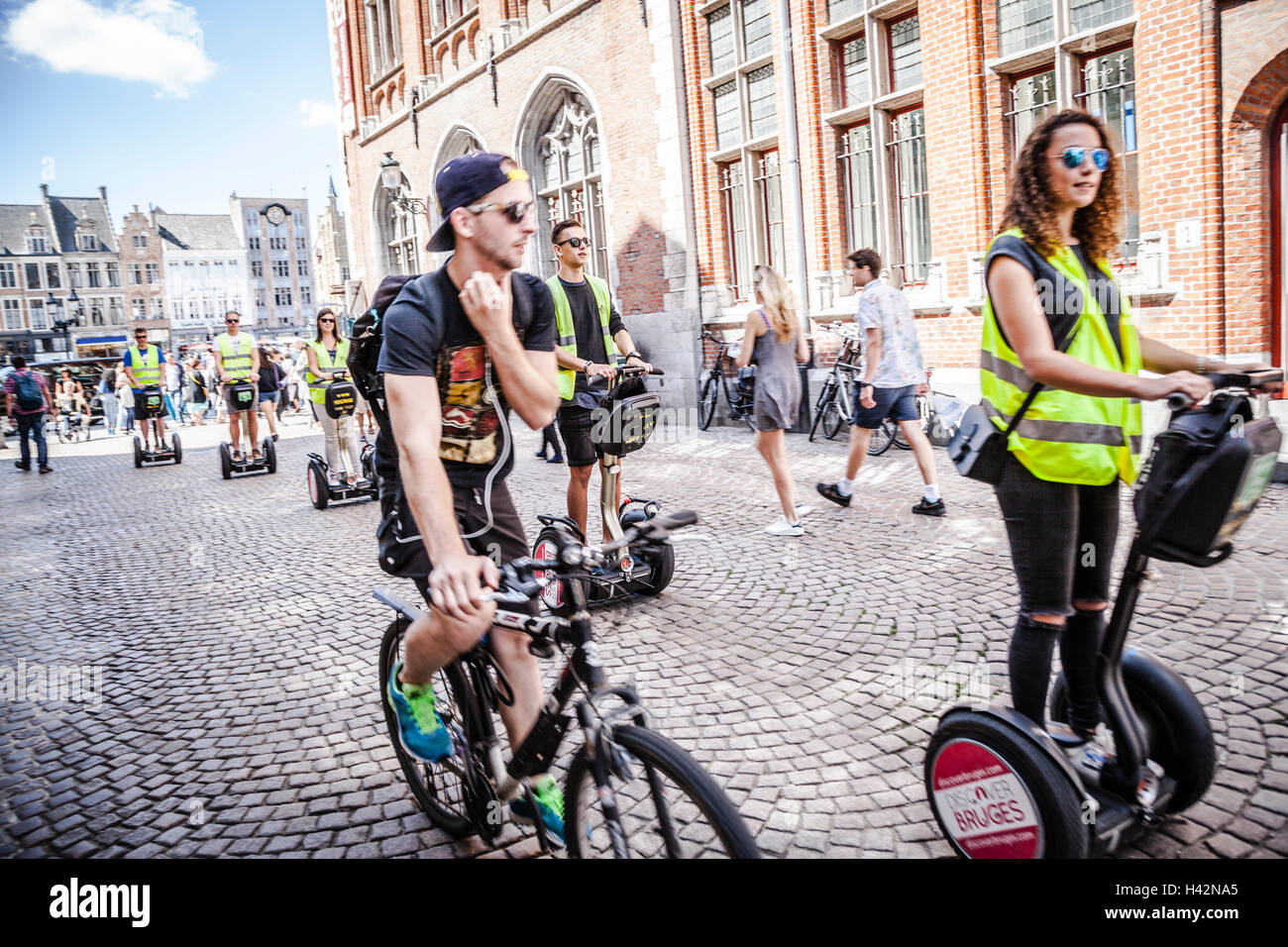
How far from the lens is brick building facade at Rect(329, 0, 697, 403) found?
13.5 meters

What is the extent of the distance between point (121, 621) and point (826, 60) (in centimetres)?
984

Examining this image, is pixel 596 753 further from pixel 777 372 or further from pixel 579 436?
pixel 777 372

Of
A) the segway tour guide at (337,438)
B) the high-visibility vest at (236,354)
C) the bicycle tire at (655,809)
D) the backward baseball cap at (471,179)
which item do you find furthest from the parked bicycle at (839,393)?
the bicycle tire at (655,809)

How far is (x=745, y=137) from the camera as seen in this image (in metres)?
12.5

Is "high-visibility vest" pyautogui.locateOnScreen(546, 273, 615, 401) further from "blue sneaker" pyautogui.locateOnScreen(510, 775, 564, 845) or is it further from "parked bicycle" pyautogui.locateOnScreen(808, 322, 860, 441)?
"parked bicycle" pyautogui.locateOnScreen(808, 322, 860, 441)

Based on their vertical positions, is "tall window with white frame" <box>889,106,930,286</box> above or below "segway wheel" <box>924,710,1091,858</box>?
above

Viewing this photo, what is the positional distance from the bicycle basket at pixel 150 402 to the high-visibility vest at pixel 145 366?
15 centimetres

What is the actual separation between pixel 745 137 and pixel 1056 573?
11.4 m

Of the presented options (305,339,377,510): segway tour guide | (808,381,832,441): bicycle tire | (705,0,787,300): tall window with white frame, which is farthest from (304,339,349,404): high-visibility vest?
(705,0,787,300): tall window with white frame

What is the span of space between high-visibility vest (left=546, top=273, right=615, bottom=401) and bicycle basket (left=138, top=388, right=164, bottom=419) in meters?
10.2

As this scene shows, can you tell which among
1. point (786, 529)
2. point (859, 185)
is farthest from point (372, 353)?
point (859, 185)

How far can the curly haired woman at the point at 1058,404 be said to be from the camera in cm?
221
